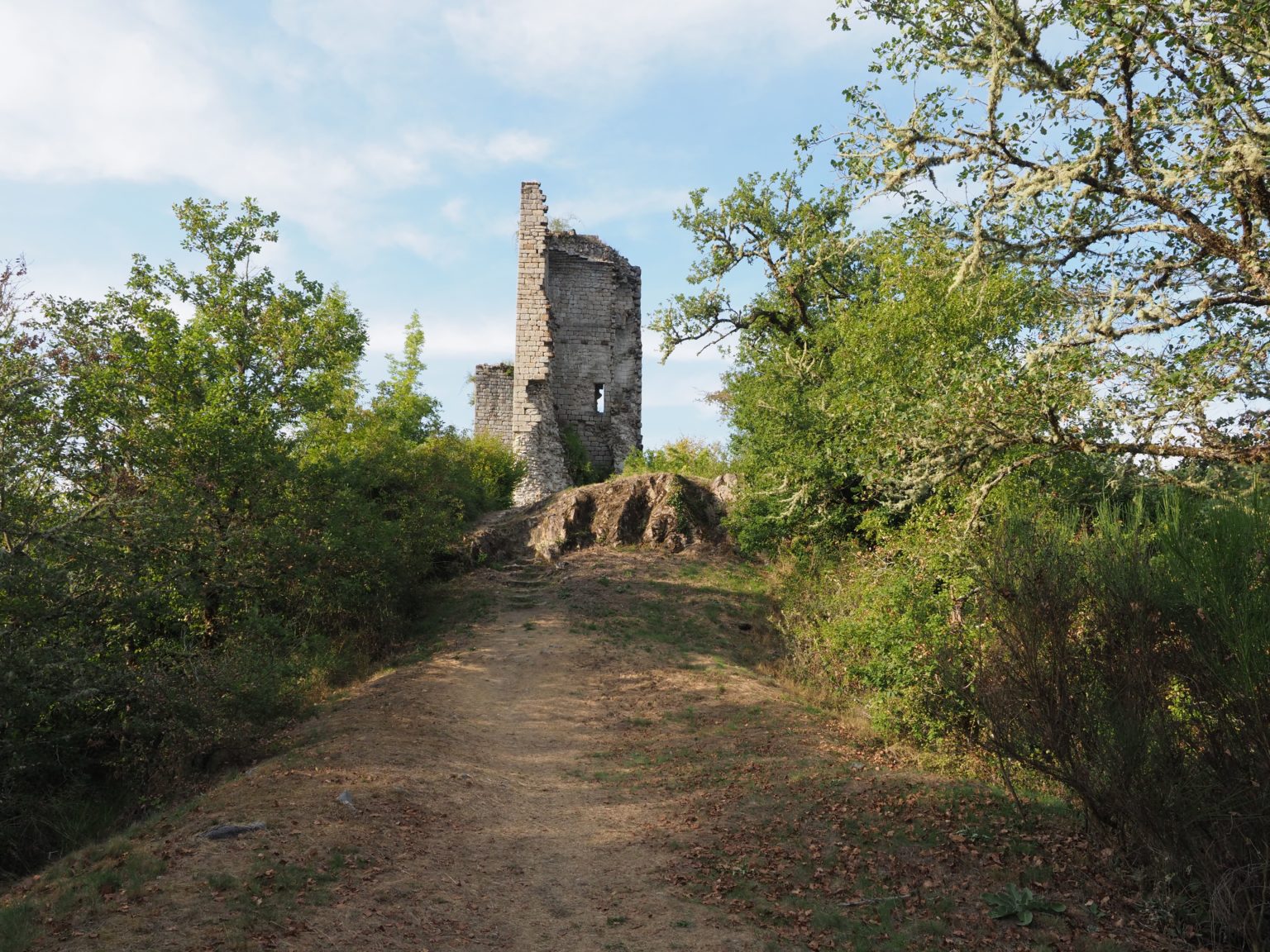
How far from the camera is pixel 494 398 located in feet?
115

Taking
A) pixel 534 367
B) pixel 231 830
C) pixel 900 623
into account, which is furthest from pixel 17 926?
pixel 534 367

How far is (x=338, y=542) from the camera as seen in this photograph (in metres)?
16.0

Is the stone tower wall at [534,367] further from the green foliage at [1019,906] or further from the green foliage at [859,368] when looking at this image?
the green foliage at [1019,906]

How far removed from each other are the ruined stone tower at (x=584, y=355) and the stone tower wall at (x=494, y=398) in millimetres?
34

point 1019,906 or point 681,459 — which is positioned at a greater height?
point 681,459

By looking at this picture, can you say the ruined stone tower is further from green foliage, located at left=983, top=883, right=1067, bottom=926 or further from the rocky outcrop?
green foliage, located at left=983, top=883, right=1067, bottom=926

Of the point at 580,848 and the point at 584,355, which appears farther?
the point at 584,355

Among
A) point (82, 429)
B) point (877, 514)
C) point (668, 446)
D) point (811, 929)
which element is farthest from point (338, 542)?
point (668, 446)

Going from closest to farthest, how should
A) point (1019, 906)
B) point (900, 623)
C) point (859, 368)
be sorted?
point (1019, 906) < point (900, 623) < point (859, 368)

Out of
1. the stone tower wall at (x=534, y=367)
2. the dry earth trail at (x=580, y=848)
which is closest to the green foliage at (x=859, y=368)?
the dry earth trail at (x=580, y=848)

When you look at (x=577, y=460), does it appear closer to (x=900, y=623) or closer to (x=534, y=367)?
(x=534, y=367)

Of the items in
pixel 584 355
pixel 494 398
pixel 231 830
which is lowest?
pixel 231 830

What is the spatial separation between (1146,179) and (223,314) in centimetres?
1605

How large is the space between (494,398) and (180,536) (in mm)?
22860
